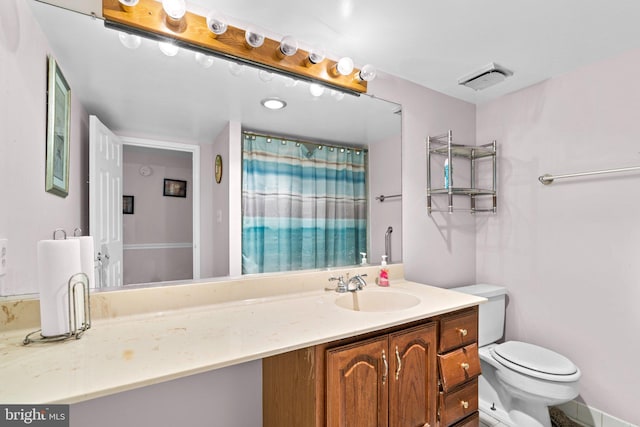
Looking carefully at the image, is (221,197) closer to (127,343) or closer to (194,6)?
(127,343)

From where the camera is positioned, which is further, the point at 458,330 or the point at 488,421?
the point at 488,421

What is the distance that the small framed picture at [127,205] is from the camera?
1.16 m

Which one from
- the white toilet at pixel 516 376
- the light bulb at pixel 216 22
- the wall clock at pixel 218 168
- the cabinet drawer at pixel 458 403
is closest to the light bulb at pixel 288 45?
the light bulb at pixel 216 22

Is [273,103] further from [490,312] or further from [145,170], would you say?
[490,312]

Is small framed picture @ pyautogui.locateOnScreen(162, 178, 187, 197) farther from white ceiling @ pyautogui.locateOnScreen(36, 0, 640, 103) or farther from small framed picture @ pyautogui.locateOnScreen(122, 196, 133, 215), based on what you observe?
white ceiling @ pyautogui.locateOnScreen(36, 0, 640, 103)

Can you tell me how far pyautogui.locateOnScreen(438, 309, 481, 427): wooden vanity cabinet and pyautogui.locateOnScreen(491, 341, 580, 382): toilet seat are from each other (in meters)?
0.35

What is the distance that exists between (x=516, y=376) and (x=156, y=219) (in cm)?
196

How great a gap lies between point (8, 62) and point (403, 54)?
1.66 metres

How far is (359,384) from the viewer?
3.51 feet

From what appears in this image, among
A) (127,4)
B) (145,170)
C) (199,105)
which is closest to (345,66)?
(199,105)

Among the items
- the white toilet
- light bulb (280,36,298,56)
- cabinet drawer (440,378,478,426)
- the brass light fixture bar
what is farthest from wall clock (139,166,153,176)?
the white toilet

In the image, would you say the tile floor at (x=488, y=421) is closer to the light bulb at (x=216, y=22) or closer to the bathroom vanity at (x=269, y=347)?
the bathroom vanity at (x=269, y=347)

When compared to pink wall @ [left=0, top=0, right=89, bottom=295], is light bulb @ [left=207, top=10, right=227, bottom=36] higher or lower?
higher

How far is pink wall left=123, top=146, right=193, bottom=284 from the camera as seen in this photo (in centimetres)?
117
